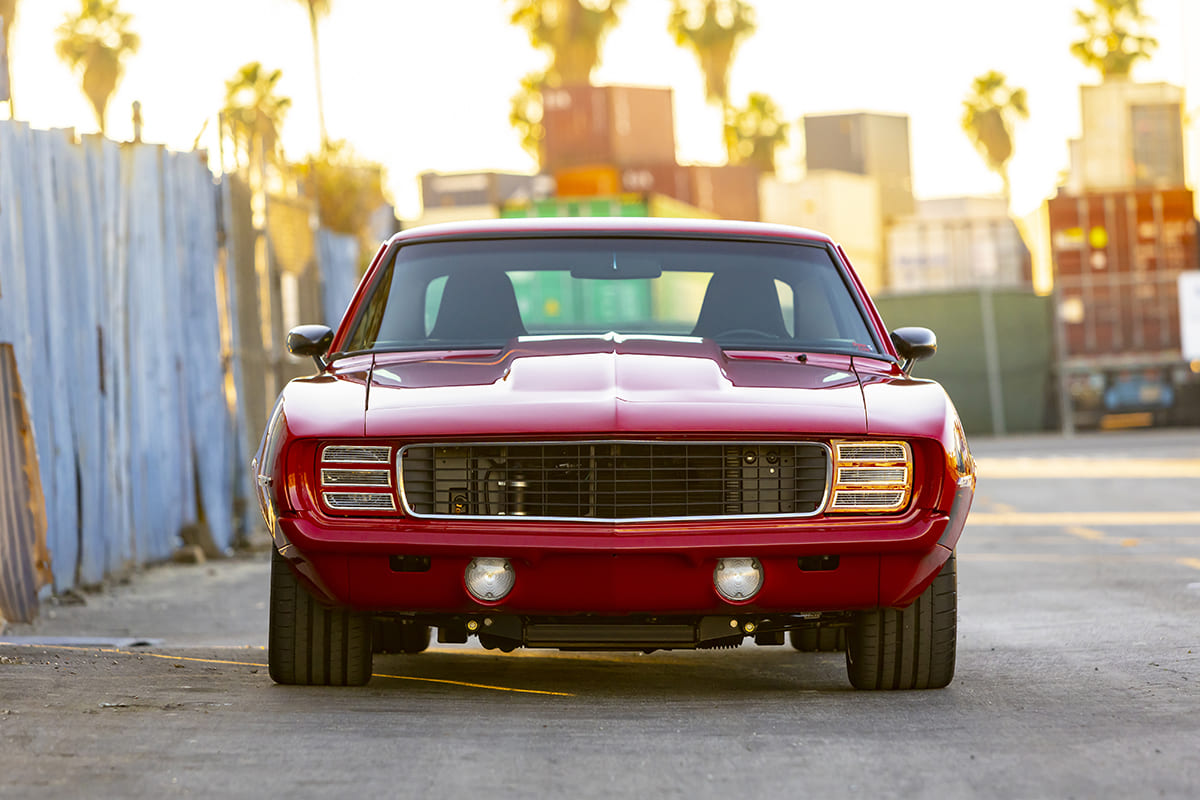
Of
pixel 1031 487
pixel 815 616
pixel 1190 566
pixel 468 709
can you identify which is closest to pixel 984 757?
pixel 815 616

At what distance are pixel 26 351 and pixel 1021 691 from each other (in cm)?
545

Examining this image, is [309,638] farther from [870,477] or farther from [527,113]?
[527,113]

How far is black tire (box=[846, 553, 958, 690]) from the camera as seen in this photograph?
19.1ft

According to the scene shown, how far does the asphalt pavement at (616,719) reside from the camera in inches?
175

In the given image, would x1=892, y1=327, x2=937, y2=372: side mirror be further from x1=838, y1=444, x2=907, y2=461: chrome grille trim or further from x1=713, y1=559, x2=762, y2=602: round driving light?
x1=713, y1=559, x2=762, y2=602: round driving light

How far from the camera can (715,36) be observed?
76500 millimetres

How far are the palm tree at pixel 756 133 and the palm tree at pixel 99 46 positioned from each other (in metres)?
24.3

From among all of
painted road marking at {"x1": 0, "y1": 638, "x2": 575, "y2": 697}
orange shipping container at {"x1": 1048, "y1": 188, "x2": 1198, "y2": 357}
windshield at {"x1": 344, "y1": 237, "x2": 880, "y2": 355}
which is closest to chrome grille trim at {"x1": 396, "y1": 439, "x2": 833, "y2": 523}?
painted road marking at {"x1": 0, "y1": 638, "x2": 575, "y2": 697}

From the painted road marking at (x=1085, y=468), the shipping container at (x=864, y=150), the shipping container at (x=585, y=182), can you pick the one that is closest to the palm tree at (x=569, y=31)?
the shipping container at (x=864, y=150)

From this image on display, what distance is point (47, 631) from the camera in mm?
8672

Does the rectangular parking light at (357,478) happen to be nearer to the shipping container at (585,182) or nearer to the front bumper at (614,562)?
the front bumper at (614,562)

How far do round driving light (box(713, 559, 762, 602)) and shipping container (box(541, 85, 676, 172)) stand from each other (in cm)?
4734

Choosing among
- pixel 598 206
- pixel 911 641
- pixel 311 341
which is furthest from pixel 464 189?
pixel 911 641

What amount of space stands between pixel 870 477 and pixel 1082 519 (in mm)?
10421
